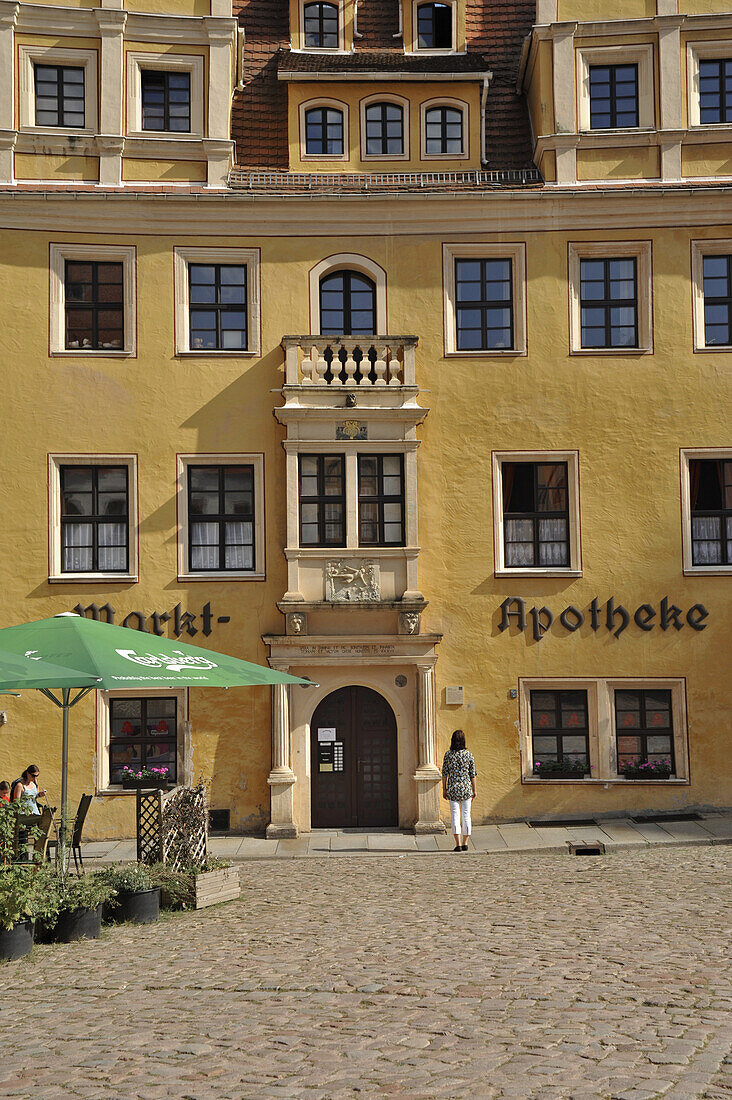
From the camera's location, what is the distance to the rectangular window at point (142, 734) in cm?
2047

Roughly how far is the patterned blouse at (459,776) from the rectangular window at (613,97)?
1220cm

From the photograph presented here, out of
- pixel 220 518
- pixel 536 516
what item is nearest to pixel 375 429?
pixel 220 518

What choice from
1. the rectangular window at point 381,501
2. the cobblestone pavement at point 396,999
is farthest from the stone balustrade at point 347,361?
the cobblestone pavement at point 396,999

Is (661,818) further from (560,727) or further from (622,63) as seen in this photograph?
(622,63)

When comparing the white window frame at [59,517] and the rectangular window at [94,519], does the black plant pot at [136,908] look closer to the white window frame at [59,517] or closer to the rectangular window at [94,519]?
the white window frame at [59,517]

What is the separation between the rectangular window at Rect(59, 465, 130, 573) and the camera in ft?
68.1

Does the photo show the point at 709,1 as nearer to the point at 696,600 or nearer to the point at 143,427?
the point at 696,600

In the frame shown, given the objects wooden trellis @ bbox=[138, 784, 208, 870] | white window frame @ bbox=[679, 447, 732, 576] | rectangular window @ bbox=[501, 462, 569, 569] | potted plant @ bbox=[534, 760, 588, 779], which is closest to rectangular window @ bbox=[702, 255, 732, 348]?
white window frame @ bbox=[679, 447, 732, 576]

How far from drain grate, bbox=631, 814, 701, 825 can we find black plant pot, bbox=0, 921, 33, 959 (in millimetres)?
12080

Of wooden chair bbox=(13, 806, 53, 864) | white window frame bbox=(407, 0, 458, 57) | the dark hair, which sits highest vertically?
white window frame bbox=(407, 0, 458, 57)

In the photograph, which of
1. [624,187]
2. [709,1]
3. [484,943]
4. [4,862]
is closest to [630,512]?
[624,187]

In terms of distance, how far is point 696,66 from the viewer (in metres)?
21.9

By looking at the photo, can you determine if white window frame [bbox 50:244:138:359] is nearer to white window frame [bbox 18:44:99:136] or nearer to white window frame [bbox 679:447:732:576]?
white window frame [bbox 18:44:99:136]

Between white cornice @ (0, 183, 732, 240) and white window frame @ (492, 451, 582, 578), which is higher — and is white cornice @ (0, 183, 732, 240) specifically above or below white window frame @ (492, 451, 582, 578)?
above
